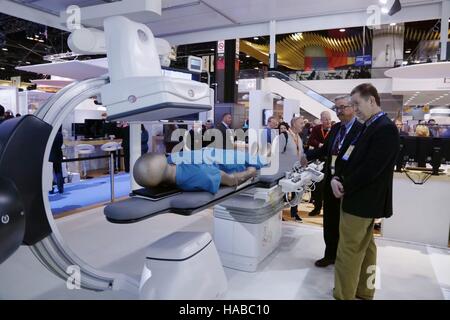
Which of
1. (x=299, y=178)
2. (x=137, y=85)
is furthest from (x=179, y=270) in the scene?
(x=299, y=178)

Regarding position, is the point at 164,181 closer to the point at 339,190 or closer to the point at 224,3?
the point at 339,190

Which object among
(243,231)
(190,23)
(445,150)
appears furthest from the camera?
(190,23)

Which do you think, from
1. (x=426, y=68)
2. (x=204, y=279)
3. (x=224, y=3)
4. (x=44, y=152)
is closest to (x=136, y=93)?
(x=44, y=152)

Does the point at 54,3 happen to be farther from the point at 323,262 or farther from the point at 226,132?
the point at 323,262

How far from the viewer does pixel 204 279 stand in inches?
82.8

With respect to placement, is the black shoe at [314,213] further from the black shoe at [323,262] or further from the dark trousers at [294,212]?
the black shoe at [323,262]

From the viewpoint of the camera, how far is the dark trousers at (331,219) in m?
3.11

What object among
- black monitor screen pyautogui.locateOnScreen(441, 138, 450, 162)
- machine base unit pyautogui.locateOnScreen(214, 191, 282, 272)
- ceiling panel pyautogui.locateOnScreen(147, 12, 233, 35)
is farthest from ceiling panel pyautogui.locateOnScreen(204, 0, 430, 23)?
machine base unit pyautogui.locateOnScreen(214, 191, 282, 272)

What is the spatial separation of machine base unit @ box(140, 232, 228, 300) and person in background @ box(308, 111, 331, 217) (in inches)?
124

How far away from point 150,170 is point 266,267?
5.29 feet

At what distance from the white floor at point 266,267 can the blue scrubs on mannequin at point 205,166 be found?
37.9 inches

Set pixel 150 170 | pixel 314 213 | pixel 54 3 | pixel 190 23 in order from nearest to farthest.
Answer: pixel 150 170
pixel 314 213
pixel 54 3
pixel 190 23

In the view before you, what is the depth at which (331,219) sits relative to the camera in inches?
124

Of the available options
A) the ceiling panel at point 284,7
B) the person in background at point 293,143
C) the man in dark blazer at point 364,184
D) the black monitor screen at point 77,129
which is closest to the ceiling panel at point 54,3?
the ceiling panel at point 284,7
